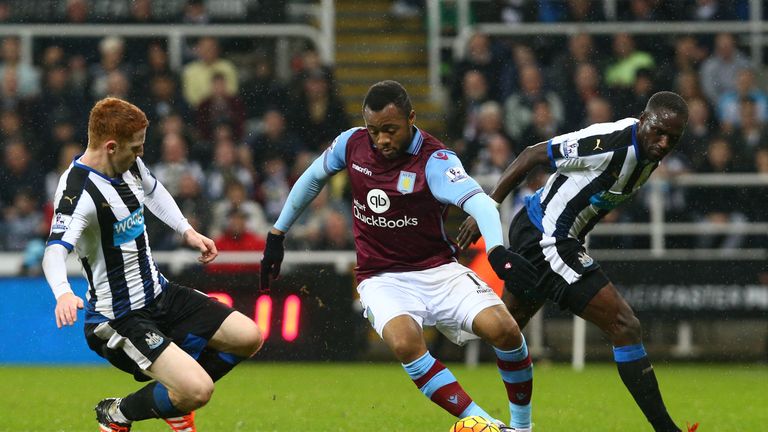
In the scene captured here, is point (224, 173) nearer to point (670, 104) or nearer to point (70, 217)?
point (670, 104)

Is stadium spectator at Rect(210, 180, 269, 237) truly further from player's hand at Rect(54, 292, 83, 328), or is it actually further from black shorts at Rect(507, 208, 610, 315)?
player's hand at Rect(54, 292, 83, 328)

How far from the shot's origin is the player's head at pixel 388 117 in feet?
23.3

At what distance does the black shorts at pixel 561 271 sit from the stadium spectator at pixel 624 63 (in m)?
7.70

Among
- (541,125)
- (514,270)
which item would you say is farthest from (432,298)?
(541,125)

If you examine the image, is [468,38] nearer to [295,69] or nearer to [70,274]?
[295,69]

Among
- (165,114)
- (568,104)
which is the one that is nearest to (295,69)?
(165,114)

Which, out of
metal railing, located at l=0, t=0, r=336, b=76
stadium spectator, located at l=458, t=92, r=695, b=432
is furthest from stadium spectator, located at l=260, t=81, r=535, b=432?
metal railing, located at l=0, t=0, r=336, b=76

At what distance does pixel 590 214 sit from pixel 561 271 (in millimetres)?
397

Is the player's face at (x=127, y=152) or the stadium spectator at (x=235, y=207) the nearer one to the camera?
the player's face at (x=127, y=152)

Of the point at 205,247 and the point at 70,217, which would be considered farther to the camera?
the point at 205,247

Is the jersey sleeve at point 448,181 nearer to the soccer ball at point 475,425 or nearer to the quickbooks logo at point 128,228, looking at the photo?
the soccer ball at point 475,425

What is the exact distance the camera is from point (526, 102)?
1536 centimetres

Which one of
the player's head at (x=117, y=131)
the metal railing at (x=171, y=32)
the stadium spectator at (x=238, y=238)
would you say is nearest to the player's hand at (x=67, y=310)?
the player's head at (x=117, y=131)

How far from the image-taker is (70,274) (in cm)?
1370
